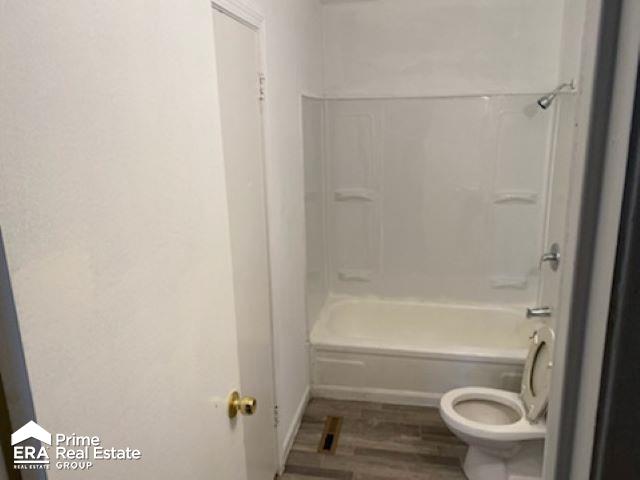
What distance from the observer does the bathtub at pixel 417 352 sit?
2893 millimetres

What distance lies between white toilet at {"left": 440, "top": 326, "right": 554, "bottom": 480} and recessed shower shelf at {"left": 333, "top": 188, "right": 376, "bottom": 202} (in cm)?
152

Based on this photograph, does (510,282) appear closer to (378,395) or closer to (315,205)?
(378,395)

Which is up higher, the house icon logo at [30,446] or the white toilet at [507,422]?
the house icon logo at [30,446]

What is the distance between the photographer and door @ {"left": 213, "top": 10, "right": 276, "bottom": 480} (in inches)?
66.7

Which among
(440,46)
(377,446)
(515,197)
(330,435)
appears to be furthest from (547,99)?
(330,435)

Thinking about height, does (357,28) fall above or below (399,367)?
above

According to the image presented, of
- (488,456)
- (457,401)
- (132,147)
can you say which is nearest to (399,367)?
(457,401)

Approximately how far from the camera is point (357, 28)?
3.22m

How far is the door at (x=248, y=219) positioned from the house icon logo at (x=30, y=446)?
3.92 feet

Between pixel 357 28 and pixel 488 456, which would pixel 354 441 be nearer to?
pixel 488 456

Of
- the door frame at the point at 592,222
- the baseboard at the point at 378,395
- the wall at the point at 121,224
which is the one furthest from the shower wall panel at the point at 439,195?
the door frame at the point at 592,222

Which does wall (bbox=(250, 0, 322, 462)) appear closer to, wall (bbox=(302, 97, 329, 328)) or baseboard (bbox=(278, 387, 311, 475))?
baseboard (bbox=(278, 387, 311, 475))

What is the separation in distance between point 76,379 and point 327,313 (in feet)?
9.23

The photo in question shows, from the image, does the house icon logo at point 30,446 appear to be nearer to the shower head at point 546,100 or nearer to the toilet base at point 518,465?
the toilet base at point 518,465
